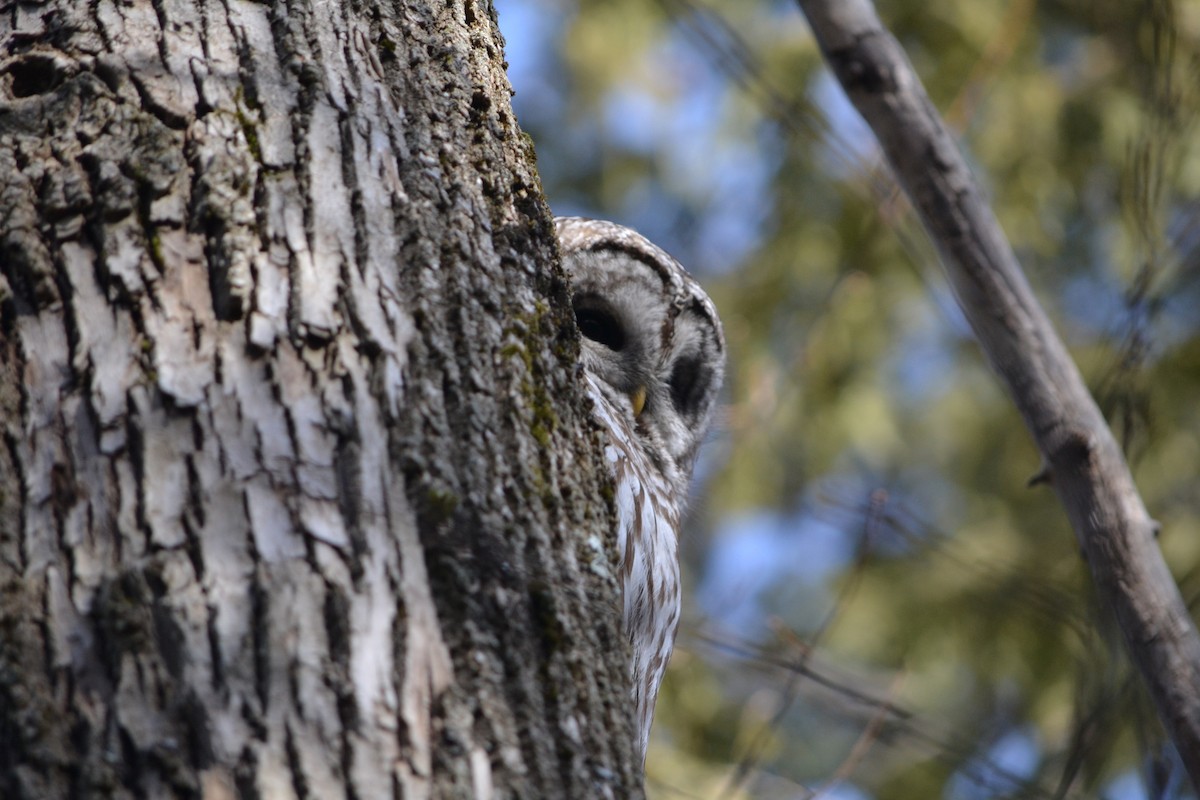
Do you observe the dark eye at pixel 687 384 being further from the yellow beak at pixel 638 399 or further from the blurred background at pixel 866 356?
the blurred background at pixel 866 356

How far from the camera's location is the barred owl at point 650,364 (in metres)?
3.56

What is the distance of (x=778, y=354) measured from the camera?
7.30 m

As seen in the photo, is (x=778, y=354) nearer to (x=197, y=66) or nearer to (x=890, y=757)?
(x=890, y=757)

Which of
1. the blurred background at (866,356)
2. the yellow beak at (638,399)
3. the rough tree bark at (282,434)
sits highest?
the blurred background at (866,356)

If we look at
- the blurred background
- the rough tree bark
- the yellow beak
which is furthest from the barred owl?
the rough tree bark

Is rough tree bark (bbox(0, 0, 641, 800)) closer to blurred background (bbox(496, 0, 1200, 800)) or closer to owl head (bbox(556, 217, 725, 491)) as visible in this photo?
owl head (bbox(556, 217, 725, 491))

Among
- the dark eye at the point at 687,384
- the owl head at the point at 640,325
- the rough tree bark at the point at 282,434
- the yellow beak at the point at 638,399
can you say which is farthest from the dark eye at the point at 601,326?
the rough tree bark at the point at 282,434

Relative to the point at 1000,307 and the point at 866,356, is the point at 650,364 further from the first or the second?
the point at 866,356

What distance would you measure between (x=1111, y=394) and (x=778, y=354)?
3.97 m

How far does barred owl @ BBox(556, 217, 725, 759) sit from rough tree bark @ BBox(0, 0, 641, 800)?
1731mm

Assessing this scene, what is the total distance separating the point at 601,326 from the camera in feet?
13.4

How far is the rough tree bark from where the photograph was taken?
1.31 metres

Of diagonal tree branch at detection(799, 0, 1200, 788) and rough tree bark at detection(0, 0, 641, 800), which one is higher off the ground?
diagonal tree branch at detection(799, 0, 1200, 788)

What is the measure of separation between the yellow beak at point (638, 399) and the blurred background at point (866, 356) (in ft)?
3.01
